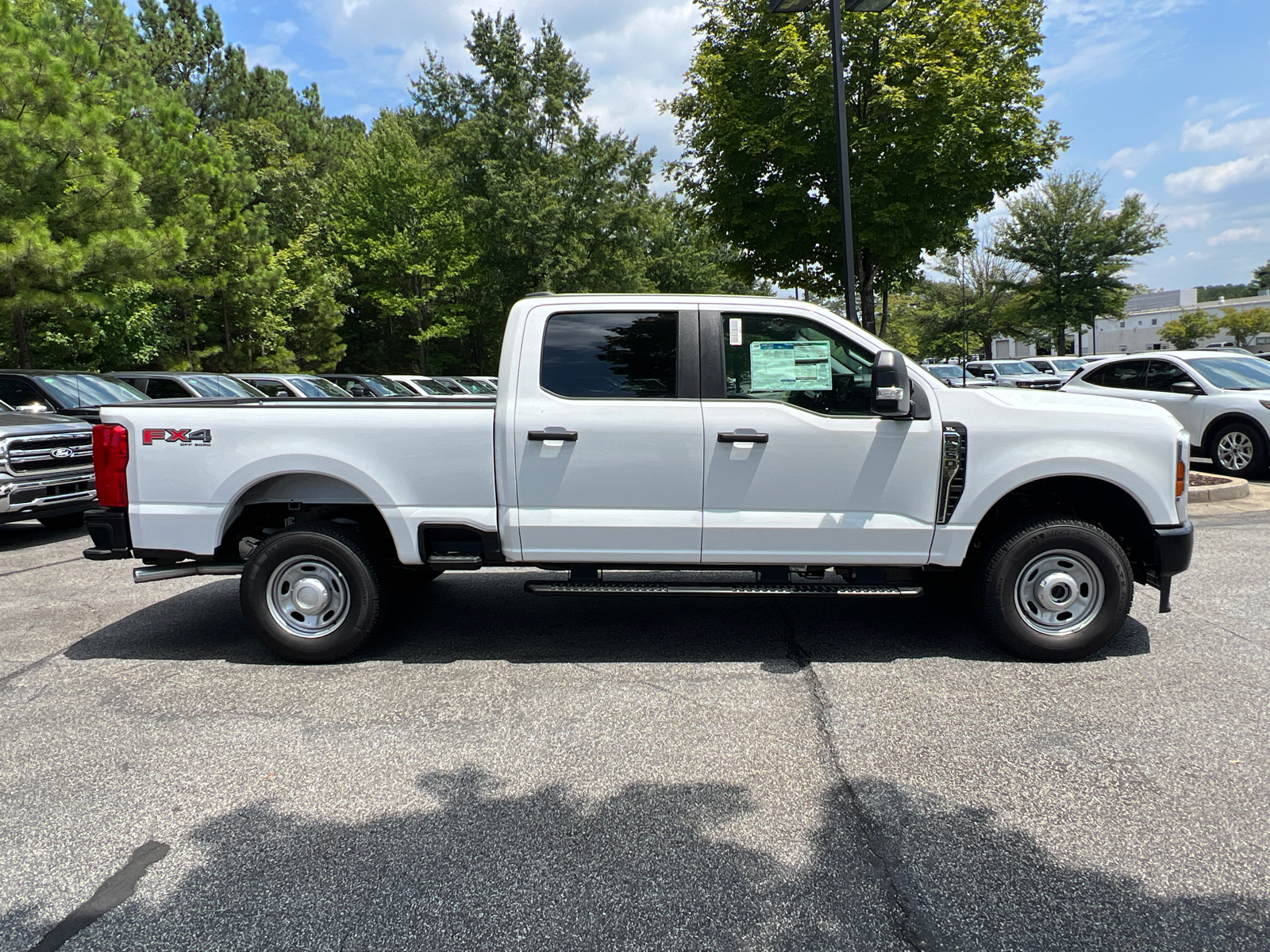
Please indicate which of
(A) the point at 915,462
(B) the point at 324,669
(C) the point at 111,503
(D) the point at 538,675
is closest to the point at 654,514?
(D) the point at 538,675

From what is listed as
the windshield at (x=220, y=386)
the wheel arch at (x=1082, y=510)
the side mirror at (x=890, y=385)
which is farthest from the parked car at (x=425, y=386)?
the side mirror at (x=890, y=385)

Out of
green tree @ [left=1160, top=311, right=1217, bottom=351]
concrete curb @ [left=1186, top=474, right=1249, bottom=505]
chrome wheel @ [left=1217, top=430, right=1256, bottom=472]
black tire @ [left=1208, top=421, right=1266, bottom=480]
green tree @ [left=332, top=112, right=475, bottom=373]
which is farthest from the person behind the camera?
green tree @ [left=1160, top=311, right=1217, bottom=351]

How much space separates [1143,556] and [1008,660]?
1.00 m

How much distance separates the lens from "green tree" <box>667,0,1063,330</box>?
51.1 ft

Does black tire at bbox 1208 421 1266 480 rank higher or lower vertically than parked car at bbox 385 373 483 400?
lower

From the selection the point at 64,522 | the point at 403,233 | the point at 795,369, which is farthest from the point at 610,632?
the point at 403,233

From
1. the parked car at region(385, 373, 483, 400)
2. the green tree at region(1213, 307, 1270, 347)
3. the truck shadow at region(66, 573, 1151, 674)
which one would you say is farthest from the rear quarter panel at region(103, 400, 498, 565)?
the green tree at region(1213, 307, 1270, 347)

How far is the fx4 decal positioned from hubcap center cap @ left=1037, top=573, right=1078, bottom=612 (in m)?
4.69

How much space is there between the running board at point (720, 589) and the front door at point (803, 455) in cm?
14

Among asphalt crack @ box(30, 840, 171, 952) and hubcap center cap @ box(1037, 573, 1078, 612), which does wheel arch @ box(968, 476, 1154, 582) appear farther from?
asphalt crack @ box(30, 840, 171, 952)

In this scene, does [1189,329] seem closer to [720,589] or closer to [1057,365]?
[1057,365]

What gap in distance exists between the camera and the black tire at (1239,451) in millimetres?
11289

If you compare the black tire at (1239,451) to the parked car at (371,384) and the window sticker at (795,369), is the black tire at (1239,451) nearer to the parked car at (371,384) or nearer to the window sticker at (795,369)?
the window sticker at (795,369)

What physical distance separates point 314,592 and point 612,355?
2.16 metres
